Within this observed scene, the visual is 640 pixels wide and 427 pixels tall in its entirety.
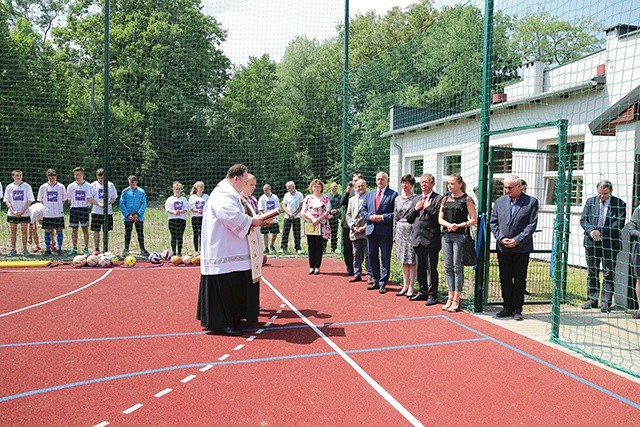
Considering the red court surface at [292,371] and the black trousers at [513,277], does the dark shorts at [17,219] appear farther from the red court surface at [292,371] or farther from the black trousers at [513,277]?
the black trousers at [513,277]

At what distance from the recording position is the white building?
7707mm

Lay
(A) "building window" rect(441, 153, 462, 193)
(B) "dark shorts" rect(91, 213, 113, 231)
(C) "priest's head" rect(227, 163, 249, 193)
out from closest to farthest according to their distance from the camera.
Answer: (C) "priest's head" rect(227, 163, 249, 193), (B) "dark shorts" rect(91, 213, 113, 231), (A) "building window" rect(441, 153, 462, 193)

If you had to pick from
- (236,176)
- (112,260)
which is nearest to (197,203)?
(112,260)

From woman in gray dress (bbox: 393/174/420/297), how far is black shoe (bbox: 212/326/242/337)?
122 inches

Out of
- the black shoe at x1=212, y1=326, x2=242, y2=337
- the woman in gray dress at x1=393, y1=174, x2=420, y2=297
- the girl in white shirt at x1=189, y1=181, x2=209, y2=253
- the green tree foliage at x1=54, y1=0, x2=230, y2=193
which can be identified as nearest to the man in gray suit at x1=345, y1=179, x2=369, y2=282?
the woman in gray dress at x1=393, y1=174, x2=420, y2=297

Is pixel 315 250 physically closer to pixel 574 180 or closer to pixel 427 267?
pixel 427 267

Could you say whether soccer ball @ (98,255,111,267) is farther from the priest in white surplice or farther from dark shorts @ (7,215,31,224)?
the priest in white surplice

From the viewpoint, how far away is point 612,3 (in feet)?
18.5

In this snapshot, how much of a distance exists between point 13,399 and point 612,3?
274 inches

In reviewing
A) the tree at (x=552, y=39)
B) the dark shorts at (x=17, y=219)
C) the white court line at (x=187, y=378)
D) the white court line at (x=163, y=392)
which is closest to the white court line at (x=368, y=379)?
the white court line at (x=187, y=378)

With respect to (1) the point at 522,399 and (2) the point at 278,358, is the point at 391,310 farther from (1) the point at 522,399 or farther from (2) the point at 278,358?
(1) the point at 522,399

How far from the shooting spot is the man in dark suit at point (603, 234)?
7.18 meters

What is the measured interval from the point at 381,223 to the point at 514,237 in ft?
8.00

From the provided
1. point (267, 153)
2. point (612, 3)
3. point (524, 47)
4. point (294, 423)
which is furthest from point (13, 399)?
point (267, 153)
